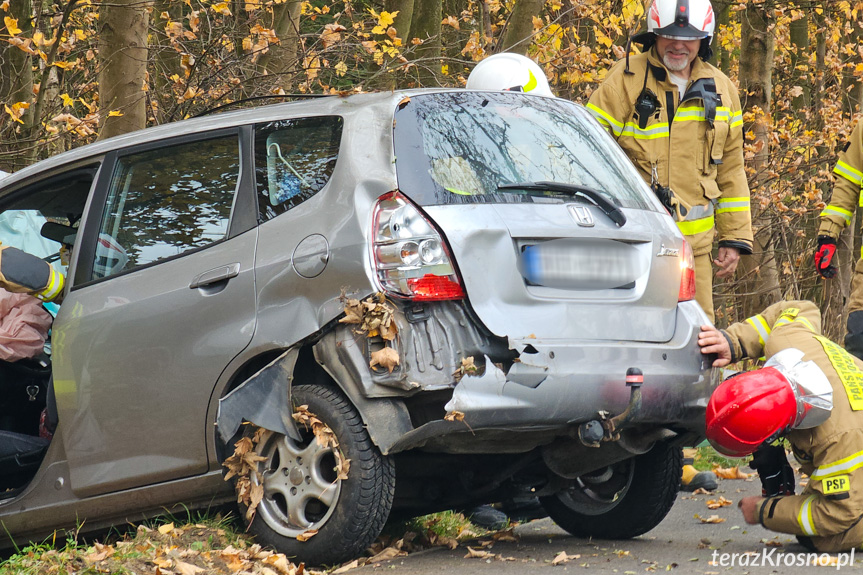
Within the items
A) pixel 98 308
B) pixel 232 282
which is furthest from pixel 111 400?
pixel 232 282

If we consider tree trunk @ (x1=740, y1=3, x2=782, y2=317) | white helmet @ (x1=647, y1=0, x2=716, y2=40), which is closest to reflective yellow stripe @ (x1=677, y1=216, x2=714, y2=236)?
white helmet @ (x1=647, y1=0, x2=716, y2=40)

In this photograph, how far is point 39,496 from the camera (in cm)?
454

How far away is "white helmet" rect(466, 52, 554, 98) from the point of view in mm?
5918

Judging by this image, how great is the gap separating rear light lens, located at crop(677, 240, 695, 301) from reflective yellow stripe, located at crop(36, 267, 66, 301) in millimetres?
2601

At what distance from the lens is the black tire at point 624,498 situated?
14.7ft

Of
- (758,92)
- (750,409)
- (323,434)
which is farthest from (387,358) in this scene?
(758,92)

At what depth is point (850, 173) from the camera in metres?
6.04

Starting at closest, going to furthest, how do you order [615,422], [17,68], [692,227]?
[615,422]
[692,227]
[17,68]

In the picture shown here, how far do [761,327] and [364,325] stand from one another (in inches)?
74.5

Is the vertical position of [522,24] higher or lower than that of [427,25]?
lower

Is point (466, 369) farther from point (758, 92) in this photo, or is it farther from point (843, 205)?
point (758, 92)

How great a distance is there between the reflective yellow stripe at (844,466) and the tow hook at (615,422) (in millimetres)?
942

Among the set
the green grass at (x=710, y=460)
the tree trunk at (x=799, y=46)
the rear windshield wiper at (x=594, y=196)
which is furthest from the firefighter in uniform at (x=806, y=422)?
the tree trunk at (x=799, y=46)

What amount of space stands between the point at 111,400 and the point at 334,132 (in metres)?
1.39
